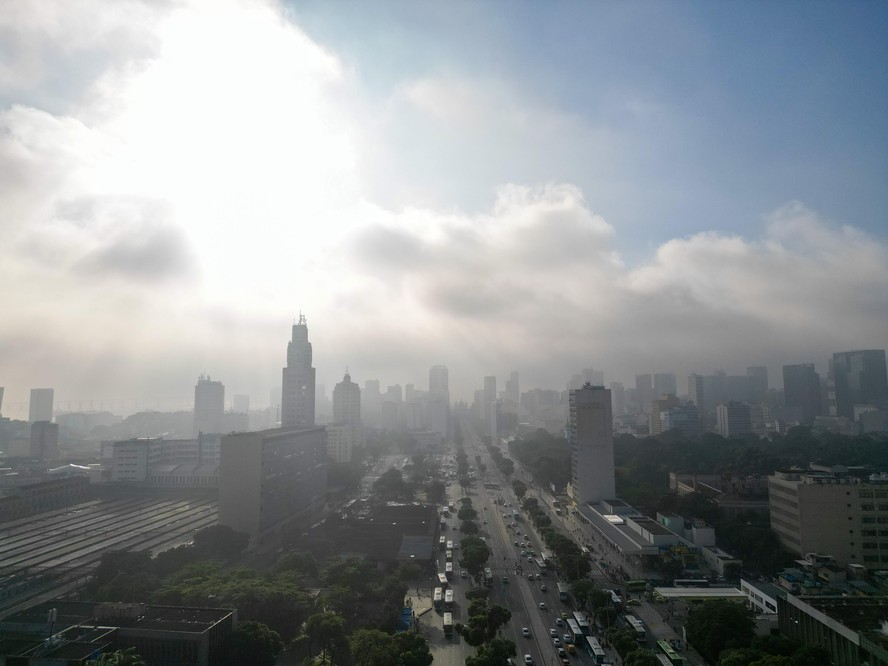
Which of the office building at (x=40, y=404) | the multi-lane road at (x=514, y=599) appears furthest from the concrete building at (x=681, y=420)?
the office building at (x=40, y=404)

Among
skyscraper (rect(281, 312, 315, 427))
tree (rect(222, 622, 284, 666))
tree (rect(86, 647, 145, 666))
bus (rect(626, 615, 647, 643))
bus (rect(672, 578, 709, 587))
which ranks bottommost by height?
bus (rect(672, 578, 709, 587))

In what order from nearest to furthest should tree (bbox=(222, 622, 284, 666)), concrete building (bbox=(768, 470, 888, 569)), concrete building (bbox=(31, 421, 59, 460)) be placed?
tree (bbox=(222, 622, 284, 666)), concrete building (bbox=(768, 470, 888, 569)), concrete building (bbox=(31, 421, 59, 460))

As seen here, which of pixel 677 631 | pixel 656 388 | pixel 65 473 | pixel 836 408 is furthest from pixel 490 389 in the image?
pixel 677 631

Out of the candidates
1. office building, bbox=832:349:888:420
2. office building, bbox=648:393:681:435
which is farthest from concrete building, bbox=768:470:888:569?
office building, bbox=832:349:888:420

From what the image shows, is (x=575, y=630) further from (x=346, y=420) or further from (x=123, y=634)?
(x=346, y=420)

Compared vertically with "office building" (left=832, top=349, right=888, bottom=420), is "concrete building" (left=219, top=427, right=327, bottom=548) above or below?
below

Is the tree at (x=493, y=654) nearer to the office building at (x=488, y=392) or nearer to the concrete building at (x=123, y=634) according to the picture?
the concrete building at (x=123, y=634)

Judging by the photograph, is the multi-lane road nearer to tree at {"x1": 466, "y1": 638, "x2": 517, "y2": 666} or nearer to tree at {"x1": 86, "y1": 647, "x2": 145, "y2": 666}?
tree at {"x1": 466, "y1": 638, "x2": 517, "y2": 666}
